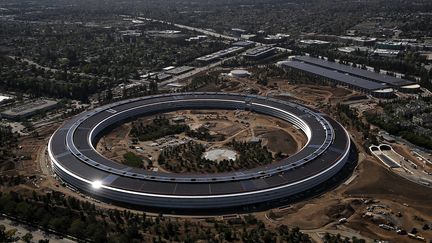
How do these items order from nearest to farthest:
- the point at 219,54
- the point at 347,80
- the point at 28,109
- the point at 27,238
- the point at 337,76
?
the point at 27,238, the point at 28,109, the point at 347,80, the point at 337,76, the point at 219,54

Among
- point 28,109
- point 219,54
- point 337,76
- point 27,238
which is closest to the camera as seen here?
point 27,238

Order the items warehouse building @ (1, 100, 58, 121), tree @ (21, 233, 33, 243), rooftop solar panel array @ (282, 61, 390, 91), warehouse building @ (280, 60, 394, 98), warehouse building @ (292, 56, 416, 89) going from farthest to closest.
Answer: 1. warehouse building @ (292, 56, 416, 89)
2. rooftop solar panel array @ (282, 61, 390, 91)
3. warehouse building @ (280, 60, 394, 98)
4. warehouse building @ (1, 100, 58, 121)
5. tree @ (21, 233, 33, 243)

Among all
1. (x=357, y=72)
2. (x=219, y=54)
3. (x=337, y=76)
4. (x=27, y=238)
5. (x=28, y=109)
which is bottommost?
(x=28, y=109)

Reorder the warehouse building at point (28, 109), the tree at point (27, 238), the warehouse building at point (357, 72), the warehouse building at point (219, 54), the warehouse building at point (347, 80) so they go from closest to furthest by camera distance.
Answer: the tree at point (27, 238) < the warehouse building at point (28, 109) < the warehouse building at point (347, 80) < the warehouse building at point (357, 72) < the warehouse building at point (219, 54)

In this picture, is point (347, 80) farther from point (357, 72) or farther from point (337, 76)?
point (357, 72)

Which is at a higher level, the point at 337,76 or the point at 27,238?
the point at 337,76

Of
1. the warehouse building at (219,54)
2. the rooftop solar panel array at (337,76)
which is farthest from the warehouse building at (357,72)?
the warehouse building at (219,54)

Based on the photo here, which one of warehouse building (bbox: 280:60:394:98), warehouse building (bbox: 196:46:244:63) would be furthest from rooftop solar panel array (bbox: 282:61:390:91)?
warehouse building (bbox: 196:46:244:63)

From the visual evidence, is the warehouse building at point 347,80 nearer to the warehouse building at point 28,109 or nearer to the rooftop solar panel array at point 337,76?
the rooftop solar panel array at point 337,76

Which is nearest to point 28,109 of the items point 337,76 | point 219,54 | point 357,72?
point 219,54

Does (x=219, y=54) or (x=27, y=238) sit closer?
(x=27, y=238)

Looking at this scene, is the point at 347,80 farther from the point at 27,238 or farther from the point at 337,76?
the point at 27,238

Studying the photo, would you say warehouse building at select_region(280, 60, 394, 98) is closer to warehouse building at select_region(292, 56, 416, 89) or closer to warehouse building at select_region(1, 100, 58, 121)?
warehouse building at select_region(292, 56, 416, 89)
